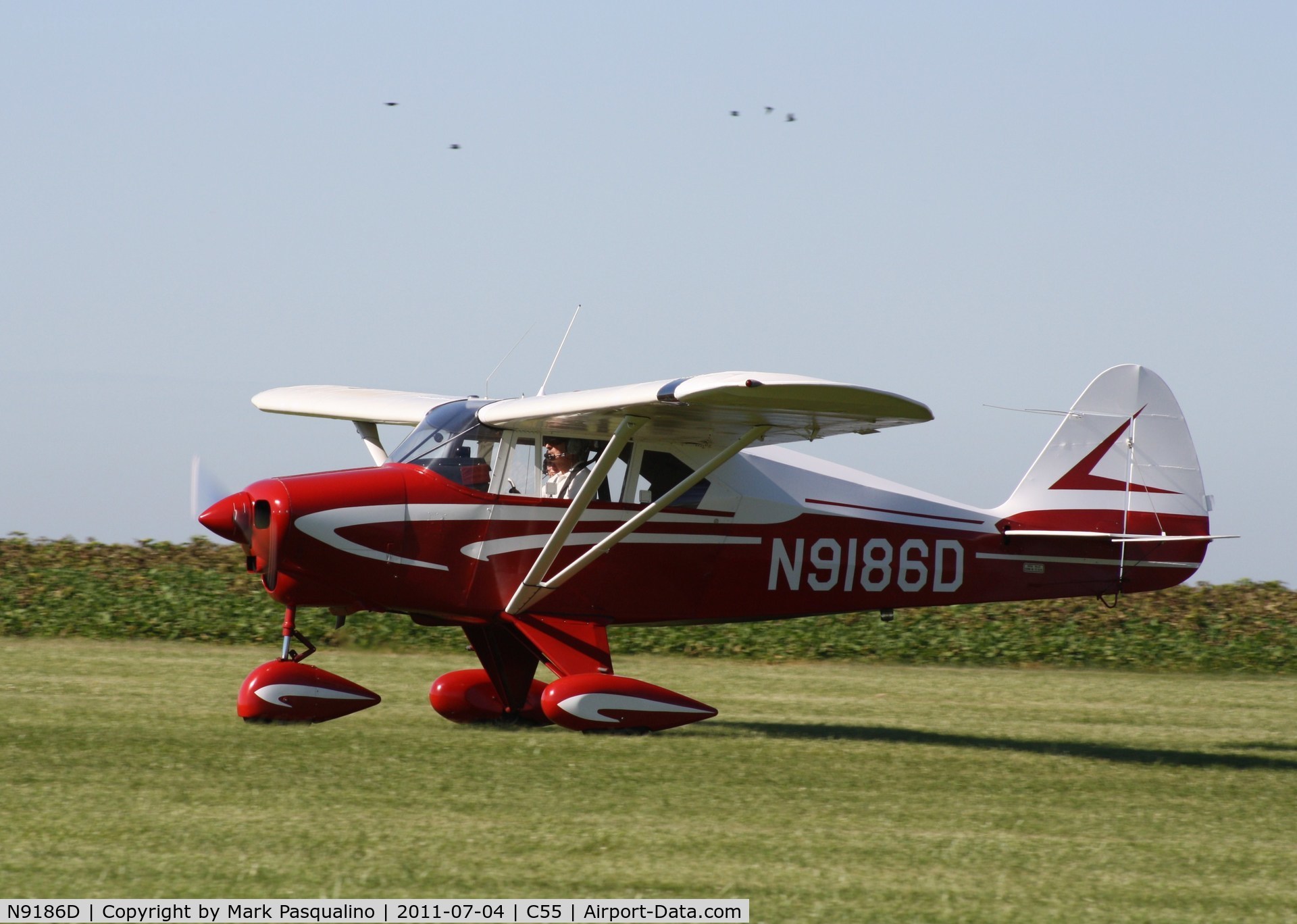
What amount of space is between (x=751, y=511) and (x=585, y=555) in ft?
4.59

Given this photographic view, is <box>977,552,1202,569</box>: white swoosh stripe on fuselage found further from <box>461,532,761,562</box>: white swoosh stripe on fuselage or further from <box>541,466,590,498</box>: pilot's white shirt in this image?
<box>541,466,590,498</box>: pilot's white shirt

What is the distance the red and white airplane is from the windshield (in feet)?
0.05

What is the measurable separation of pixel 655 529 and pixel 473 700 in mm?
1897

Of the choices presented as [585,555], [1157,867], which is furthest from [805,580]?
[1157,867]

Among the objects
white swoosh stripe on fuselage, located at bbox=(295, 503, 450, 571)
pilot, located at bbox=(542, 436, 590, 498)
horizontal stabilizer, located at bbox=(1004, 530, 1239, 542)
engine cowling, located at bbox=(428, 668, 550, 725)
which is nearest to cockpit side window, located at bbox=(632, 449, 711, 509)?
pilot, located at bbox=(542, 436, 590, 498)

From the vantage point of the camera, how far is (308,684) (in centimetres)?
891

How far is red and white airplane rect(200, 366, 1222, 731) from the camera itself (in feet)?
28.8

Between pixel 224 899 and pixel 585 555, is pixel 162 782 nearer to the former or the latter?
pixel 224 899

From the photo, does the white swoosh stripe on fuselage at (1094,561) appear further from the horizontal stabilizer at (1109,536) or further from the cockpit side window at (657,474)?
the cockpit side window at (657,474)
